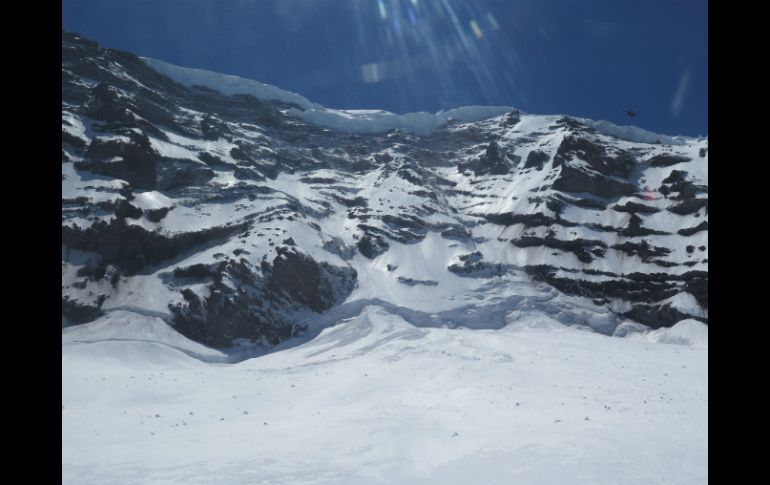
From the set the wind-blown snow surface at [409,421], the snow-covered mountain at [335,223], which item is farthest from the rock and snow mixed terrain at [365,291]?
the snow-covered mountain at [335,223]

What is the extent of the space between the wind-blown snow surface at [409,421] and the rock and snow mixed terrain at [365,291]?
133mm

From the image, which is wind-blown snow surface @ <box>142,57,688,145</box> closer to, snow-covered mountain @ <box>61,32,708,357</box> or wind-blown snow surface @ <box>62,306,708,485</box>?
snow-covered mountain @ <box>61,32,708,357</box>

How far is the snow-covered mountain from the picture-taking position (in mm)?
64938

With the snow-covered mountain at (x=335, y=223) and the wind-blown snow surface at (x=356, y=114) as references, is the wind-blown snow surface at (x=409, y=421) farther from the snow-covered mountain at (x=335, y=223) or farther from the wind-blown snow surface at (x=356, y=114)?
the wind-blown snow surface at (x=356, y=114)

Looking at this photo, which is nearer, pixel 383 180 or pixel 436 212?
pixel 436 212

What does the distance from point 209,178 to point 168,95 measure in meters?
42.7

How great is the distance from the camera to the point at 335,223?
294 feet

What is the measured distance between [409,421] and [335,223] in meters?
72.8

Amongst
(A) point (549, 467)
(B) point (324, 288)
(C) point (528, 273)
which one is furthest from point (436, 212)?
(A) point (549, 467)
